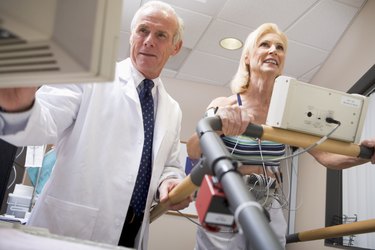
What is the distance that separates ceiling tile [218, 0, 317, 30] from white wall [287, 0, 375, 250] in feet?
1.64

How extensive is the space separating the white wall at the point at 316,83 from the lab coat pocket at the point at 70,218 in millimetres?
2493

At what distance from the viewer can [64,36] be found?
0.45 meters

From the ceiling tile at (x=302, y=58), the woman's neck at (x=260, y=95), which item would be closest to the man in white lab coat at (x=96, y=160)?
the woman's neck at (x=260, y=95)

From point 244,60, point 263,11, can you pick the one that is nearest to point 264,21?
point 263,11

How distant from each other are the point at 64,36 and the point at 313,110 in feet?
2.90

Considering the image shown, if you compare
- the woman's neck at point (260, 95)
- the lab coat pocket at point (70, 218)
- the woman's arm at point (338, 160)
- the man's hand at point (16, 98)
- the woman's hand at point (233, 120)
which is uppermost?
the woman's neck at point (260, 95)

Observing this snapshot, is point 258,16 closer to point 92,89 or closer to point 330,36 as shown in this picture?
point 330,36

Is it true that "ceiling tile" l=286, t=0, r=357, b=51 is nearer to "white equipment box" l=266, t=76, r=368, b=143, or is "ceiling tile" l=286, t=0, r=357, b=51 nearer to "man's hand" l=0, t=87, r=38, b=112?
"white equipment box" l=266, t=76, r=368, b=143

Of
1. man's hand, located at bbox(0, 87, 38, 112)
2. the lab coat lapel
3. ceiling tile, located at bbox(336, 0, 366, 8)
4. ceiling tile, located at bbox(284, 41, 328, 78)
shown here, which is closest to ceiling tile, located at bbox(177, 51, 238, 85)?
ceiling tile, located at bbox(284, 41, 328, 78)

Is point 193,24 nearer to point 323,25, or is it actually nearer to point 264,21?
point 264,21

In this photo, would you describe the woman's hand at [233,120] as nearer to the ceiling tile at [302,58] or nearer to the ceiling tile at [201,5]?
the ceiling tile at [201,5]

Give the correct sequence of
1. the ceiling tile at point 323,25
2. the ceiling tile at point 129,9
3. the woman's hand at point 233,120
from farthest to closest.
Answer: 1. the ceiling tile at point 129,9
2. the ceiling tile at point 323,25
3. the woman's hand at point 233,120

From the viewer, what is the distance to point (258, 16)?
323 cm

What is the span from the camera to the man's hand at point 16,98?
71 cm
